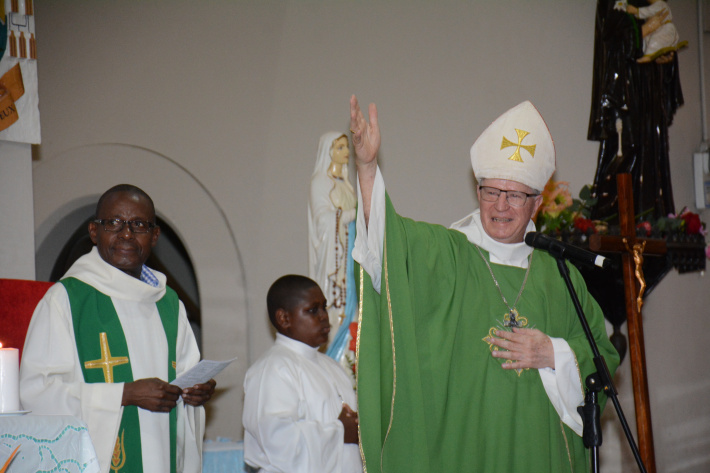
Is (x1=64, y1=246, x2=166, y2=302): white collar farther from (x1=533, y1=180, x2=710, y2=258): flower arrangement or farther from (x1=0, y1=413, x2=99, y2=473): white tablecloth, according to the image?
(x1=533, y1=180, x2=710, y2=258): flower arrangement

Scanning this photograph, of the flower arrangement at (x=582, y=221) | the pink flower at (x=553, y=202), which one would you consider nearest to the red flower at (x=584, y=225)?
the flower arrangement at (x=582, y=221)

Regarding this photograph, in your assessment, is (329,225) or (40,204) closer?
(329,225)

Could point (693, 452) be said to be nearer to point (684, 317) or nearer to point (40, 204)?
point (684, 317)

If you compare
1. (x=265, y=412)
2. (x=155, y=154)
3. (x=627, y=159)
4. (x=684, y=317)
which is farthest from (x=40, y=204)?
(x=684, y=317)

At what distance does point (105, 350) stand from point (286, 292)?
1.16m

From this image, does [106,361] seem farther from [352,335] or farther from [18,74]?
[352,335]

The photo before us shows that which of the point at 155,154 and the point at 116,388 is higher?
the point at 155,154

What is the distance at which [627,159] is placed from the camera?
6.78 meters

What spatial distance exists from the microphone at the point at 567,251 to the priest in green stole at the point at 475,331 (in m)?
0.34

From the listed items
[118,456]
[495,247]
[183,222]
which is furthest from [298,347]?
[183,222]

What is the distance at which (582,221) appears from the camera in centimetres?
588

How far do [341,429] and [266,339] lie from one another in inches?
115

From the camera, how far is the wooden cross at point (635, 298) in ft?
14.3

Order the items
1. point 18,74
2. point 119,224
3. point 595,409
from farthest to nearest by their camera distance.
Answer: point 18,74
point 119,224
point 595,409
